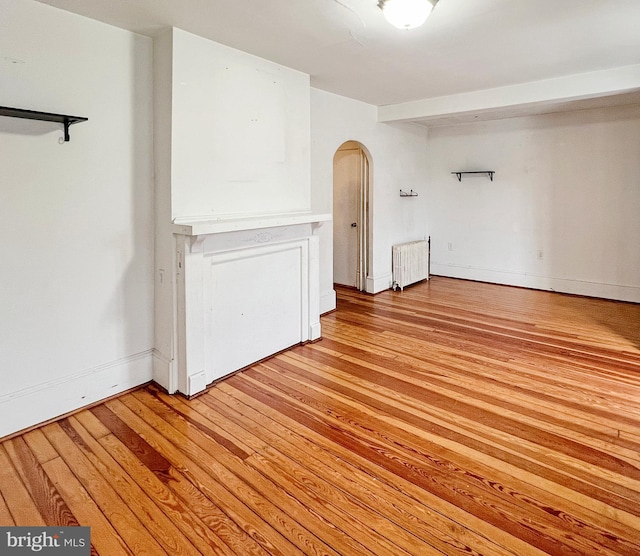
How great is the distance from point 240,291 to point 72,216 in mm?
1235

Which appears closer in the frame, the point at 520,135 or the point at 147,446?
the point at 147,446

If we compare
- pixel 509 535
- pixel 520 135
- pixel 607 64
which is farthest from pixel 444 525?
pixel 520 135

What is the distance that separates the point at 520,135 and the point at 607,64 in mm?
2339

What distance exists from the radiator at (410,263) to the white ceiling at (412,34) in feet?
8.19

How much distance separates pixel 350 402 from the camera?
280 centimetres

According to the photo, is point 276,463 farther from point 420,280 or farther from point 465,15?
point 420,280

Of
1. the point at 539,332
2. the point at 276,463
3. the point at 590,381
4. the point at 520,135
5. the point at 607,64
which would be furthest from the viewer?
the point at 520,135

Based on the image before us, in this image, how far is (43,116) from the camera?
2289mm

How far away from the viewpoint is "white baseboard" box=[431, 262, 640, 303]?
17.6 feet

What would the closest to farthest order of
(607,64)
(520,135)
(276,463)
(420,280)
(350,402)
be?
(276,463) → (350,402) → (607,64) → (520,135) → (420,280)

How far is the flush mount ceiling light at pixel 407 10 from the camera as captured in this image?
7.09 feet

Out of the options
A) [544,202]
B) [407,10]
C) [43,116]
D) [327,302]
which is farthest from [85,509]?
[544,202]

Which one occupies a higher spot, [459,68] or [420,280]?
[459,68]

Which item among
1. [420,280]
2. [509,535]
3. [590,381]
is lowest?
[509,535]
